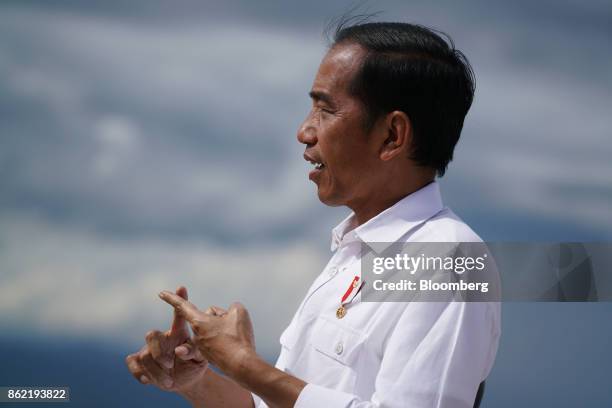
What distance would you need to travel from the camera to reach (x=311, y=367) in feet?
6.79

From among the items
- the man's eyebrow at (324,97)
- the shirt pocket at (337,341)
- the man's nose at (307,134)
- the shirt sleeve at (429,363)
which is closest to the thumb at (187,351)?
the shirt pocket at (337,341)

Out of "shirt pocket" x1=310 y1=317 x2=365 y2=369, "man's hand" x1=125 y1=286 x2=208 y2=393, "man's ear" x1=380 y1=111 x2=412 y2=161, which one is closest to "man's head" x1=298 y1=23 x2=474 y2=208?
"man's ear" x1=380 y1=111 x2=412 y2=161

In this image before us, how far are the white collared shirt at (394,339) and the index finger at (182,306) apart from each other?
0.85ft

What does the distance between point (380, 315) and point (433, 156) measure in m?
0.46

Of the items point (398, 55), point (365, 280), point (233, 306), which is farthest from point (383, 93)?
point (233, 306)

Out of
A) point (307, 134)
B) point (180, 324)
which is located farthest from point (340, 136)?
point (180, 324)

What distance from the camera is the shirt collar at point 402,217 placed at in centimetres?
212

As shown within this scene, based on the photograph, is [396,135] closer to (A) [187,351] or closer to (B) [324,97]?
(B) [324,97]

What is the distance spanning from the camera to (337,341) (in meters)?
2.01

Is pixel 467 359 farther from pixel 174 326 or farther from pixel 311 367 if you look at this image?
pixel 174 326

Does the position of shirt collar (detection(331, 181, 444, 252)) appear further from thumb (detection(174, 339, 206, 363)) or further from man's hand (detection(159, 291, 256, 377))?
thumb (detection(174, 339, 206, 363))

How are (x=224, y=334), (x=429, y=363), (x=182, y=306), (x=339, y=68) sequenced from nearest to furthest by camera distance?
(x=429, y=363), (x=224, y=334), (x=182, y=306), (x=339, y=68)

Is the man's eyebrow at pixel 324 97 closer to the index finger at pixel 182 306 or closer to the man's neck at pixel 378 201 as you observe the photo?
the man's neck at pixel 378 201

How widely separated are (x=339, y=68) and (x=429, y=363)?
799mm
